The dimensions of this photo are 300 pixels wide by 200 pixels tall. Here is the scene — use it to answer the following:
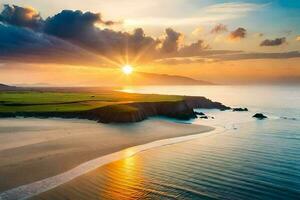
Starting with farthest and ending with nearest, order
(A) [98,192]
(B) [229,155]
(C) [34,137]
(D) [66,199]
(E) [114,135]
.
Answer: (E) [114,135], (C) [34,137], (B) [229,155], (A) [98,192], (D) [66,199]

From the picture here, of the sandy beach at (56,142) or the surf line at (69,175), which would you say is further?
the sandy beach at (56,142)

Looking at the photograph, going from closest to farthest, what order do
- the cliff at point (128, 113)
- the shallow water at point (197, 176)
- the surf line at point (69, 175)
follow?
the surf line at point (69, 175)
the shallow water at point (197, 176)
the cliff at point (128, 113)

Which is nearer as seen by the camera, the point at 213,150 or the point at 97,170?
the point at 97,170

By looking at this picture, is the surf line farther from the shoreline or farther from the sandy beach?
the sandy beach

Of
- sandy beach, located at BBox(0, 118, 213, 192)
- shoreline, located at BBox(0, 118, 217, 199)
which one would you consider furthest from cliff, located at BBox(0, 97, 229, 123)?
shoreline, located at BBox(0, 118, 217, 199)

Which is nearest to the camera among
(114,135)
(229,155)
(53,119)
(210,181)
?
(210,181)

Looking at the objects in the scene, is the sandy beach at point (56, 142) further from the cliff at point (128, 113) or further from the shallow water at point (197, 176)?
the shallow water at point (197, 176)

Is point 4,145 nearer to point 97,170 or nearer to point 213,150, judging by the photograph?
point 97,170

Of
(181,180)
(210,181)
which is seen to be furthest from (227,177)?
(181,180)

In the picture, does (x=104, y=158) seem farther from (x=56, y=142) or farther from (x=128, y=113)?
(x=128, y=113)

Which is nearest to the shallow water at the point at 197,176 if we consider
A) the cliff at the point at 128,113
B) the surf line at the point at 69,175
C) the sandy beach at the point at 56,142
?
the surf line at the point at 69,175
